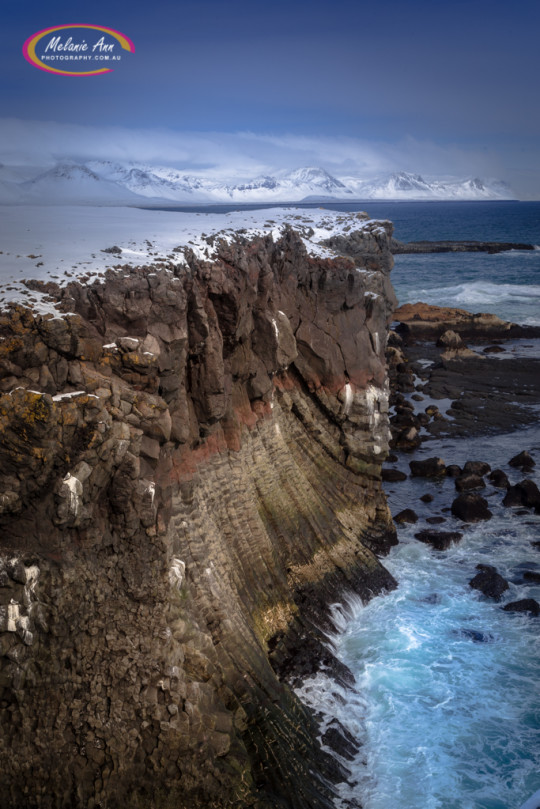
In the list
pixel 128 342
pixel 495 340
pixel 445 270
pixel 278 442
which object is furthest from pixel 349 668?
pixel 445 270

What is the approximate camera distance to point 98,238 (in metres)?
16.2

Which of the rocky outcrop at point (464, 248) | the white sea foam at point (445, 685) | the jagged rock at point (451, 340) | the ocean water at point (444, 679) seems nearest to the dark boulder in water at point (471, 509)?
the ocean water at point (444, 679)

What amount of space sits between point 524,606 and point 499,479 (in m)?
10.3

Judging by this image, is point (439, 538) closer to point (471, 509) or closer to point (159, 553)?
point (471, 509)

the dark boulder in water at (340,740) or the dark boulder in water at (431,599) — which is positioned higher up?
the dark boulder in water at (340,740)

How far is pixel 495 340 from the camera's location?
193 ft

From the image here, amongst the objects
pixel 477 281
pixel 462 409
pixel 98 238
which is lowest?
pixel 462 409

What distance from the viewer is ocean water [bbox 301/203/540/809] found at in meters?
15.4

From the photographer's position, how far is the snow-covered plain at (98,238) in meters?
13.5

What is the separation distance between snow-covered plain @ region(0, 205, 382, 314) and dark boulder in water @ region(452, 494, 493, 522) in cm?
1234

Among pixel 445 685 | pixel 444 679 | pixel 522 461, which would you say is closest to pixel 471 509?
pixel 522 461

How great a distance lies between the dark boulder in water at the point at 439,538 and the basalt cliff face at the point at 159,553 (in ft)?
20.1

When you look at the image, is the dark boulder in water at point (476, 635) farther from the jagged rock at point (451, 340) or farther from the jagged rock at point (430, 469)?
the jagged rock at point (451, 340)

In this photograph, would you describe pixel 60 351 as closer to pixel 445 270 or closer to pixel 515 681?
pixel 515 681
